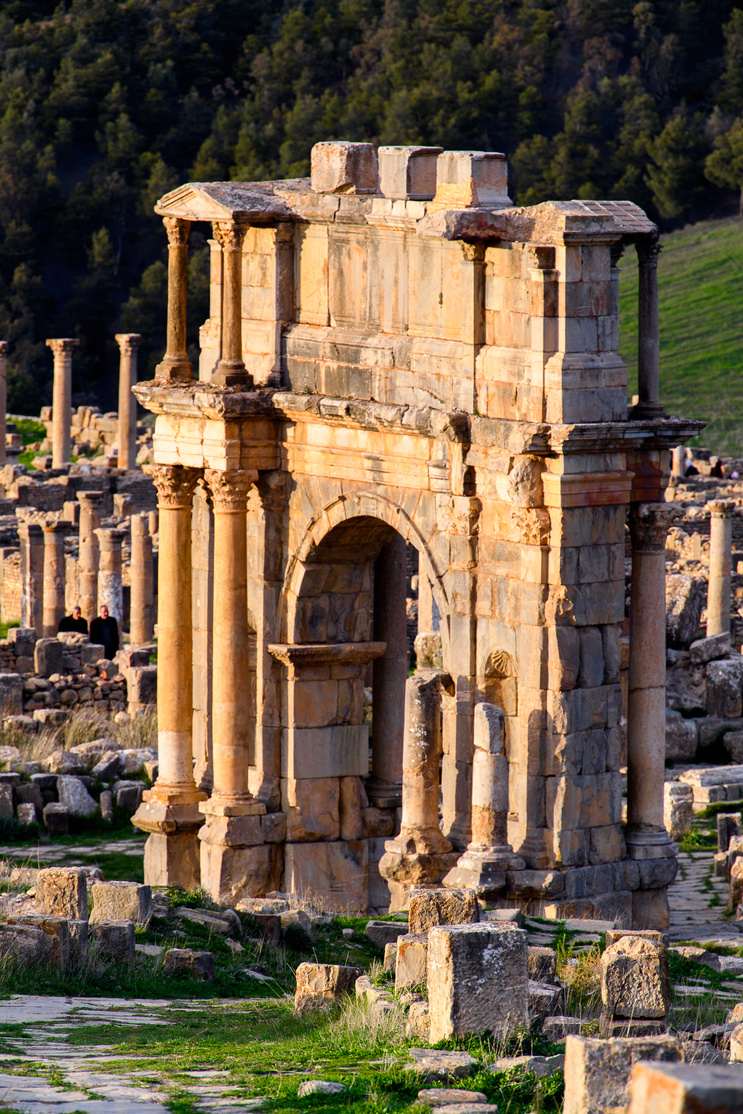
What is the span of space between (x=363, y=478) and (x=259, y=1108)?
8.76 meters

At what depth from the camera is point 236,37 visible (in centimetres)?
7862

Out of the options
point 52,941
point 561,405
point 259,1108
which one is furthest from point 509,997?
point 561,405

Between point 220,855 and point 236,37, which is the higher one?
point 236,37

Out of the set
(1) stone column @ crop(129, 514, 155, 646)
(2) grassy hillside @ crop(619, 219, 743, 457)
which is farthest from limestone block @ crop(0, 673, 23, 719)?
(2) grassy hillside @ crop(619, 219, 743, 457)

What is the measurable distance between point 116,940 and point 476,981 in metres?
3.93

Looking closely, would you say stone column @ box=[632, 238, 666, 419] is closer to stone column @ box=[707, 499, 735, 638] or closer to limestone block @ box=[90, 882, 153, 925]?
limestone block @ box=[90, 882, 153, 925]

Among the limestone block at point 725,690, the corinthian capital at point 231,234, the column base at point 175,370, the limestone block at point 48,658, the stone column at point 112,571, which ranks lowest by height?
the limestone block at point 725,690

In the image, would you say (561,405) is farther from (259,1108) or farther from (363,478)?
(259,1108)

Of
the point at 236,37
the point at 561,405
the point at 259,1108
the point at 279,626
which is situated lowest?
the point at 259,1108

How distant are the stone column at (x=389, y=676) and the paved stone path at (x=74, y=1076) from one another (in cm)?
702

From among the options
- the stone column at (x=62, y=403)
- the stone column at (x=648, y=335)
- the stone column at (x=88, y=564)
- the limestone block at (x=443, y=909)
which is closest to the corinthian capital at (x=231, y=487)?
the stone column at (x=648, y=335)

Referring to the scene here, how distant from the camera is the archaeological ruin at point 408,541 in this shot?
53.8 ft

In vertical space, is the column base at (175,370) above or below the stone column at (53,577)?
above

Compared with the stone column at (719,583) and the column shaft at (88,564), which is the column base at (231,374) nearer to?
the stone column at (719,583)
